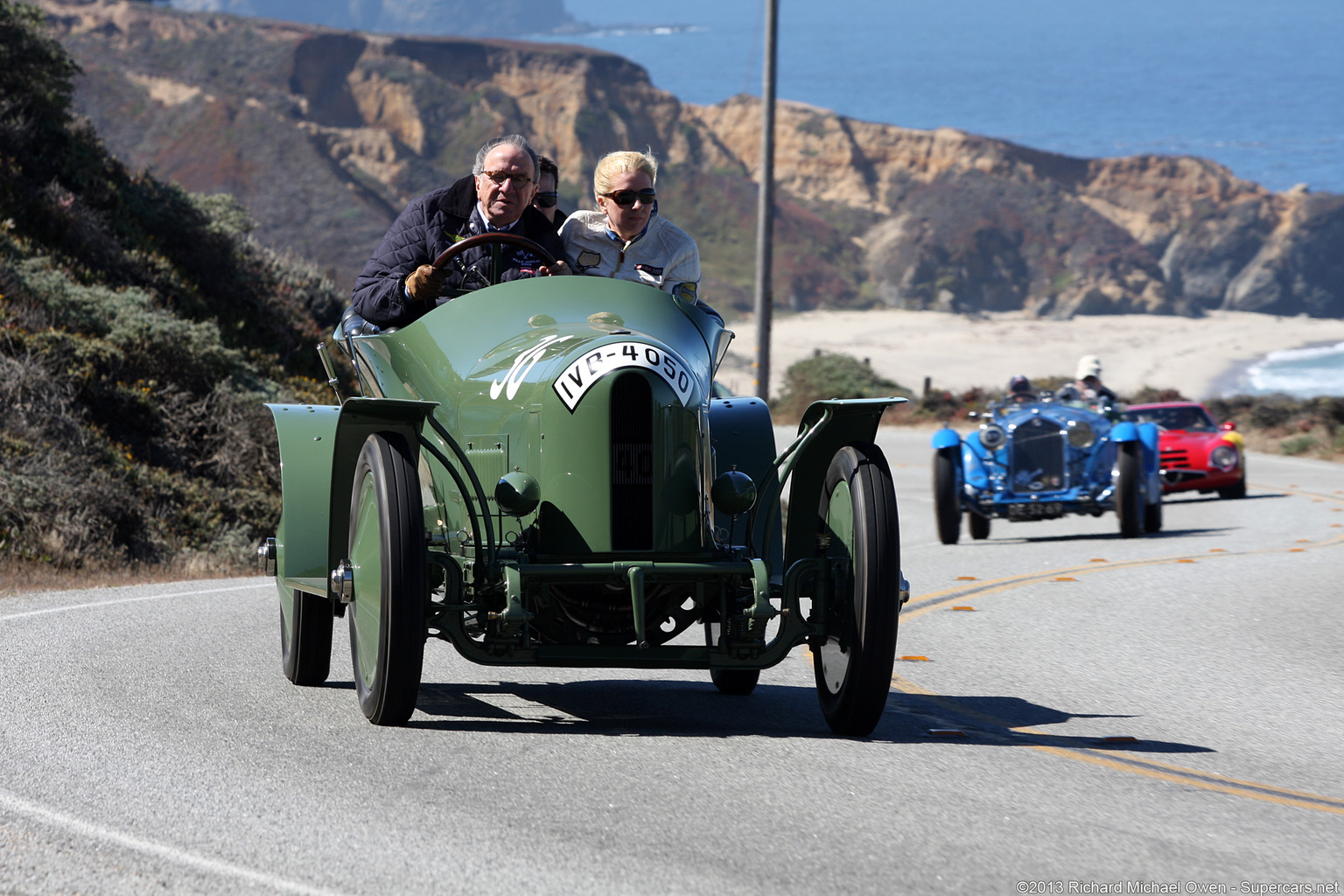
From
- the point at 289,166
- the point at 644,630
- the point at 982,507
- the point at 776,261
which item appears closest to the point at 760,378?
the point at 982,507

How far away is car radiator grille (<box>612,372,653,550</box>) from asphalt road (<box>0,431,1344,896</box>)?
0.80 m

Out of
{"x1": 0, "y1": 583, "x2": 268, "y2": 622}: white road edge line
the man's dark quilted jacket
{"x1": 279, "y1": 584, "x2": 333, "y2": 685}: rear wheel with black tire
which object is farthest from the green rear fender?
{"x1": 0, "y1": 583, "x2": 268, "y2": 622}: white road edge line

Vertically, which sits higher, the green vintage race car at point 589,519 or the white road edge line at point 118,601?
the green vintage race car at point 589,519

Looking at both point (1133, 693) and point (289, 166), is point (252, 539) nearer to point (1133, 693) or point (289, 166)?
point (1133, 693)

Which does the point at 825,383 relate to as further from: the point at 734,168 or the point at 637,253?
the point at 734,168

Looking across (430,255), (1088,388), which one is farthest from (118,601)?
(1088,388)

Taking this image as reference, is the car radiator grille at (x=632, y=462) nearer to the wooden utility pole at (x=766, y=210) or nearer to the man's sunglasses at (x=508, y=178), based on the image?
the man's sunglasses at (x=508, y=178)

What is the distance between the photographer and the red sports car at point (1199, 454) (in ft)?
65.4

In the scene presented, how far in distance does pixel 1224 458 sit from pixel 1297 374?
57.2 meters

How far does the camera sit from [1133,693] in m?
7.56

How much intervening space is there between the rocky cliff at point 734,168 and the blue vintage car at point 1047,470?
65.1 metres

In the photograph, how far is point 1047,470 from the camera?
15.3 metres

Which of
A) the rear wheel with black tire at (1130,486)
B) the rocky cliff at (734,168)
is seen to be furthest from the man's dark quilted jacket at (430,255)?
the rocky cliff at (734,168)

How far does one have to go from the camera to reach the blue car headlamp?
19906 mm
